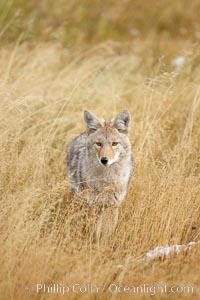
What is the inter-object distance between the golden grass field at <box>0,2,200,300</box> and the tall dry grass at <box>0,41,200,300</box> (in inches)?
0.4

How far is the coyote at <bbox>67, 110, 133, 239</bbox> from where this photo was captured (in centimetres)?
621

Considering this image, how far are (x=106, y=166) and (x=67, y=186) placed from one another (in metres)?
0.47

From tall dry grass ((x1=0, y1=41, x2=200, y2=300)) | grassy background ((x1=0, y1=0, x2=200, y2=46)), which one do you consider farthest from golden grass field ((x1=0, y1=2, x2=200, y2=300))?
grassy background ((x1=0, y1=0, x2=200, y2=46))

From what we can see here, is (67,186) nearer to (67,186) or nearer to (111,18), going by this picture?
(67,186)

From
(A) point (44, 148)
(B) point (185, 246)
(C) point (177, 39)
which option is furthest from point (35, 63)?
(C) point (177, 39)

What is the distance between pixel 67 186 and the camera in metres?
6.66

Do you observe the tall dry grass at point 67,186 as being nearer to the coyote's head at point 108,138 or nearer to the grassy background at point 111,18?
the coyote's head at point 108,138

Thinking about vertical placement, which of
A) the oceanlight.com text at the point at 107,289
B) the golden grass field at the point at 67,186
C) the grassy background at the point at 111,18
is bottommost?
the oceanlight.com text at the point at 107,289

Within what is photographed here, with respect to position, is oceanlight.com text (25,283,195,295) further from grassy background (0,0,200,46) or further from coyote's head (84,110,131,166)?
grassy background (0,0,200,46)

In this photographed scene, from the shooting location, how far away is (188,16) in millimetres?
15492

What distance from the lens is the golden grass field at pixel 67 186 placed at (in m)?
5.06

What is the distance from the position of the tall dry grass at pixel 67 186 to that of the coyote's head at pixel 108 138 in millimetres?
449

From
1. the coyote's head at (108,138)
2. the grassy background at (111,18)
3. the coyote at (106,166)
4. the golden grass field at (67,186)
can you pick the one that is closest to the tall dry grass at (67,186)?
the golden grass field at (67,186)

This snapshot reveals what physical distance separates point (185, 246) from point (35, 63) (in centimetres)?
422
